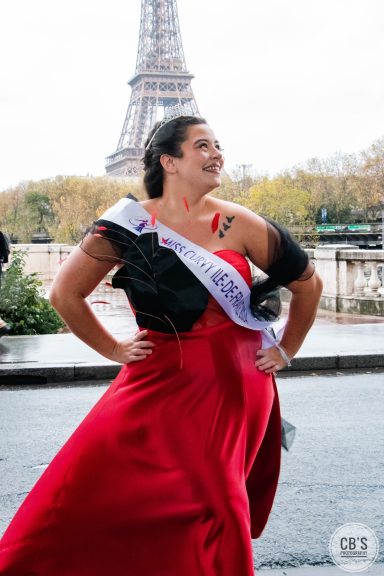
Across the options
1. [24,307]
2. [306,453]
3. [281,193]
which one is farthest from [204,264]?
[281,193]

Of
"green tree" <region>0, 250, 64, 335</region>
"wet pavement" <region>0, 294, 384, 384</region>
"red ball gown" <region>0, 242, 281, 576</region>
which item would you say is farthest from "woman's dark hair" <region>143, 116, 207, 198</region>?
"green tree" <region>0, 250, 64, 335</region>

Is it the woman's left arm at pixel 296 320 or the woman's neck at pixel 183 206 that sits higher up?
the woman's neck at pixel 183 206

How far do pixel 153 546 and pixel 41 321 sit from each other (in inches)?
414

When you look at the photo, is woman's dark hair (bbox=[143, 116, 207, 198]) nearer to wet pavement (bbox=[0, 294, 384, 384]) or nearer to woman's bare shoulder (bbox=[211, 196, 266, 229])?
woman's bare shoulder (bbox=[211, 196, 266, 229])

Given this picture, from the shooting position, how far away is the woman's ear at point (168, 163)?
3.13 metres

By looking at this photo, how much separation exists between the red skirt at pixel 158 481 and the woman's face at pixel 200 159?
534 mm

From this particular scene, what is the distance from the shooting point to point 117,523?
2.64m

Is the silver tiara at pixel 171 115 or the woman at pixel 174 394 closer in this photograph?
the woman at pixel 174 394

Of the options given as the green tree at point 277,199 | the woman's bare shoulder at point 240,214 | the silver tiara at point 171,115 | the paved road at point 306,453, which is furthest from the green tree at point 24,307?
the green tree at point 277,199

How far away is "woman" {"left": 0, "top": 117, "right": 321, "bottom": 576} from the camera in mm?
2621

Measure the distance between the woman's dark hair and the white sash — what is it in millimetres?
166

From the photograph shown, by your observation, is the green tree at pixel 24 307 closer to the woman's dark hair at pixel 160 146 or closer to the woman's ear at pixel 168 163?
the woman's dark hair at pixel 160 146

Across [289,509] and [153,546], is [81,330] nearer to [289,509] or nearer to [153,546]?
[153,546]

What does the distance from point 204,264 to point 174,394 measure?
1.45 feet
